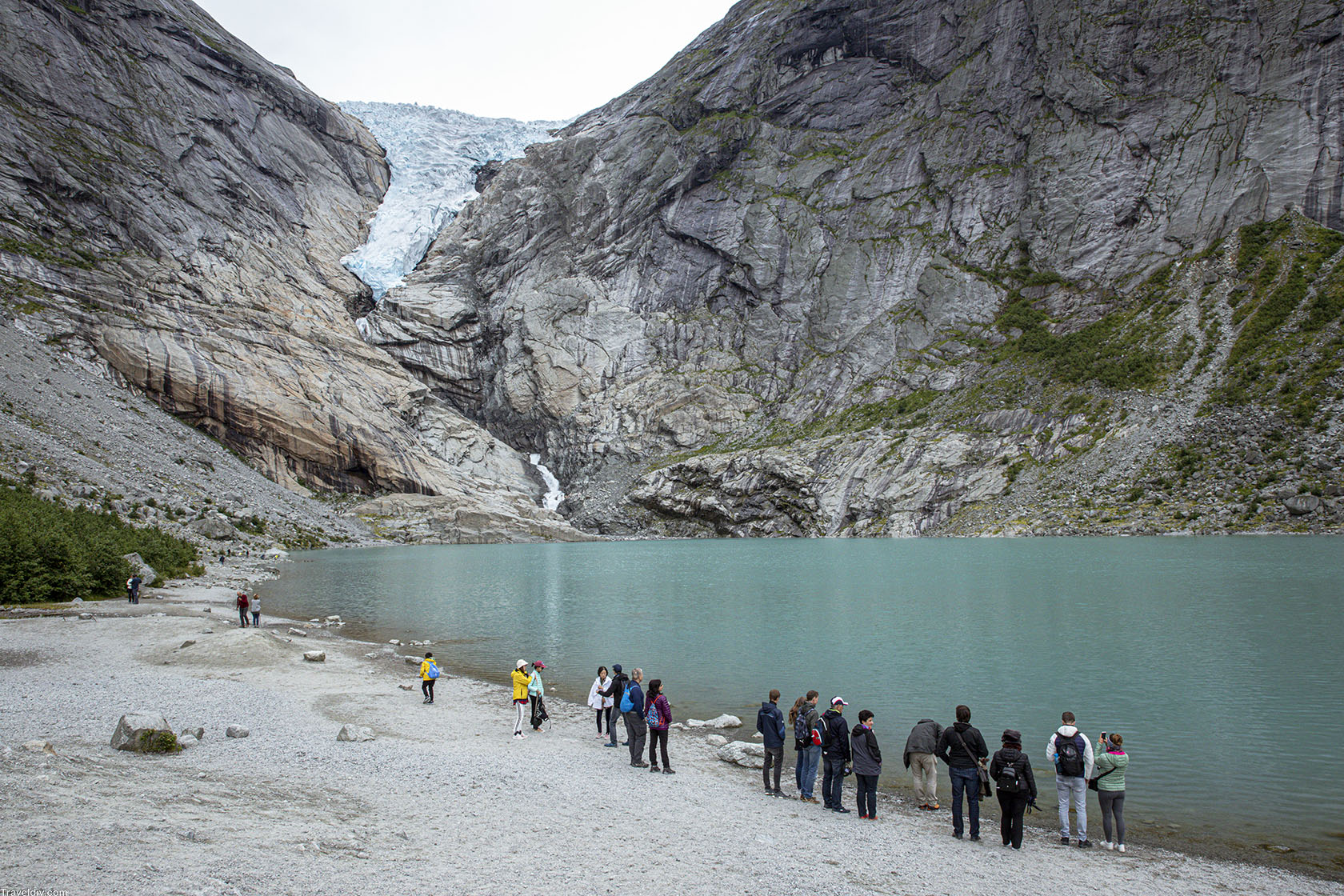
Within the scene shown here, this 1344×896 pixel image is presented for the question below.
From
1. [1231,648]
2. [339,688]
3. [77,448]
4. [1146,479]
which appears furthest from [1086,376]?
[77,448]

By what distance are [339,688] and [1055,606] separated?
28114 mm

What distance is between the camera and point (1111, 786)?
35.7 feet

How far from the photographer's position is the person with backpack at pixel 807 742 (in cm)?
1277

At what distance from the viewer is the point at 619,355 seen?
119250mm

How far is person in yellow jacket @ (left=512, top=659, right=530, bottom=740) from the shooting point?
1617 centimetres

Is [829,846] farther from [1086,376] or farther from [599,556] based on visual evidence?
[1086,376]

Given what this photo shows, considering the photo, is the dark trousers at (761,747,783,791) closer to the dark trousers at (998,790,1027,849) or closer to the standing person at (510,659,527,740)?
the dark trousers at (998,790,1027,849)

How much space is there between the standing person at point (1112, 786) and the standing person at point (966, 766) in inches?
66.1

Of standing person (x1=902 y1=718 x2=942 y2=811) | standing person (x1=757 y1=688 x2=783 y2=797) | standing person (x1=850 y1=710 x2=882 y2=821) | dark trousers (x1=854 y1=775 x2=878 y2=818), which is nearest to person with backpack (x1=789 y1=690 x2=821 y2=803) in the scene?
standing person (x1=757 y1=688 x2=783 y2=797)

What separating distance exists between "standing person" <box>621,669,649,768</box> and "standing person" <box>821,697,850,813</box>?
382 centimetres

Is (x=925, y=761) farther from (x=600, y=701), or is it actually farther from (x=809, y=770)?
(x=600, y=701)

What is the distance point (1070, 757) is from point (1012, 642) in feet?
49.2

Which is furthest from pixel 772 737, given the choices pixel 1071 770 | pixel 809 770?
pixel 1071 770

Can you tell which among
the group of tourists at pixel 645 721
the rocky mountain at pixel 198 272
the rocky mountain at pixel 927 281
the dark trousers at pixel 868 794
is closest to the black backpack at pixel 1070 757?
the dark trousers at pixel 868 794
